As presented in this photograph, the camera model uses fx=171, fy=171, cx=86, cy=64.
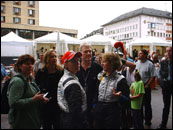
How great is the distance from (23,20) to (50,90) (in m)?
55.4

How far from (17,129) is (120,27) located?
90.7 meters

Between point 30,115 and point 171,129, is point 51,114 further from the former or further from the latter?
point 171,129

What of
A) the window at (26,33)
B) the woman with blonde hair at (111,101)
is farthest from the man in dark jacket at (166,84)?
the window at (26,33)

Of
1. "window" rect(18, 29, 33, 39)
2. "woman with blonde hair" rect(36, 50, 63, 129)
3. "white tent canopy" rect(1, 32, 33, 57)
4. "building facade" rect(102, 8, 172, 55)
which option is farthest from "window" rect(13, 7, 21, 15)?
"woman with blonde hair" rect(36, 50, 63, 129)

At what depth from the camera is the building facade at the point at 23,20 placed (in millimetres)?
39844

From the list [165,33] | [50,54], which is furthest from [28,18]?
[165,33]

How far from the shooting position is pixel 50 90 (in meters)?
2.85

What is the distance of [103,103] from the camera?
2.15 m

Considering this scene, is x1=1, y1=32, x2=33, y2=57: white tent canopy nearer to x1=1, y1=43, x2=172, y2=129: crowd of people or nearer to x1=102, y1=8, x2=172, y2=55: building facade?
x1=1, y1=43, x2=172, y2=129: crowd of people

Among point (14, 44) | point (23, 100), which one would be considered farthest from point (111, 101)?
point (14, 44)

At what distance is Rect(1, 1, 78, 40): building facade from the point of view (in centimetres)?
3984

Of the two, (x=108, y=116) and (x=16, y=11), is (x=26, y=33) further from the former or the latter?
(x=108, y=116)

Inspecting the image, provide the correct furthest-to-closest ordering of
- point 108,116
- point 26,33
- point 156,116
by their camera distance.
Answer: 1. point 26,33
2. point 156,116
3. point 108,116

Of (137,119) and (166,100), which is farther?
(166,100)
